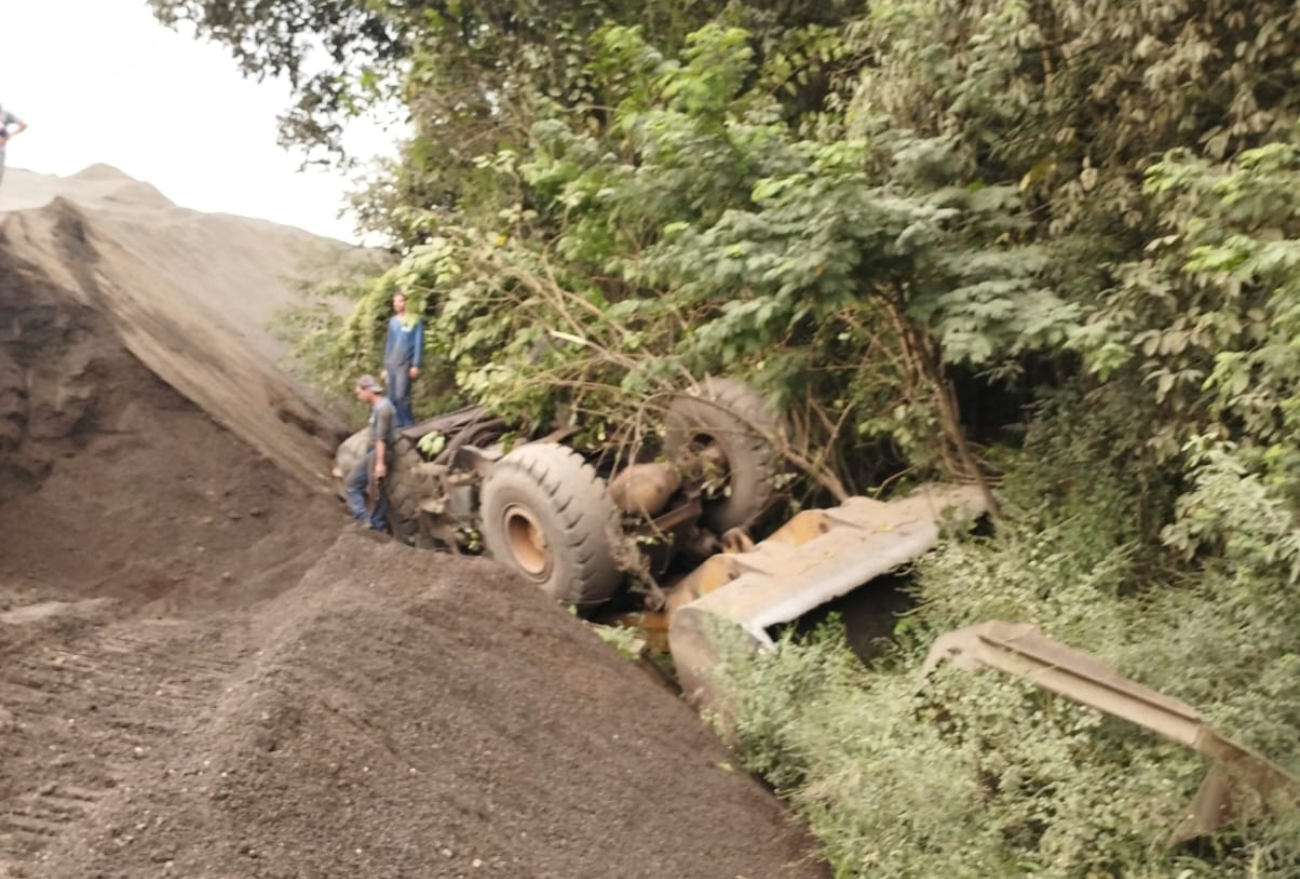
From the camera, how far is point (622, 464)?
22.1ft

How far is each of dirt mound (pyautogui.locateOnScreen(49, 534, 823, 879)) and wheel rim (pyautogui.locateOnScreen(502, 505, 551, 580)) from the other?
128 cm

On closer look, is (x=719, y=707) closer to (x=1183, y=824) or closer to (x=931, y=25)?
(x=1183, y=824)

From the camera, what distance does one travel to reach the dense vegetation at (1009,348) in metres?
3.21

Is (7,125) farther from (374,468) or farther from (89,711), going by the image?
(89,711)

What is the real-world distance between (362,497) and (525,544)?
1624 mm

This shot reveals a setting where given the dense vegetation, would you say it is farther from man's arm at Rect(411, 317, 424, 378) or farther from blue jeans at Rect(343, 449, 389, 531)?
blue jeans at Rect(343, 449, 389, 531)

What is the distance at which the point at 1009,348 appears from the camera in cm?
428

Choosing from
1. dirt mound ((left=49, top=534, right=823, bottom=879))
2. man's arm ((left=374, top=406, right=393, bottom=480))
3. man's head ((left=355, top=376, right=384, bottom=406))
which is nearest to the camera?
dirt mound ((left=49, top=534, right=823, bottom=879))

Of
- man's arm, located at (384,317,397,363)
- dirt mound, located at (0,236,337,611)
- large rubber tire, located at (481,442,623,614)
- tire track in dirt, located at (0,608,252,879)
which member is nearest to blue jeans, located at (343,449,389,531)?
dirt mound, located at (0,236,337,611)

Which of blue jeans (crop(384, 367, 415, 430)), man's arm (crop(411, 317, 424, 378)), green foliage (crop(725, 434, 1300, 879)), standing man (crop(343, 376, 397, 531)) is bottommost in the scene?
green foliage (crop(725, 434, 1300, 879))

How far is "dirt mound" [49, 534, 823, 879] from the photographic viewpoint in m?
2.80

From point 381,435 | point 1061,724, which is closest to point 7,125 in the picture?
point 381,435

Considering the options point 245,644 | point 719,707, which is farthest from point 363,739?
point 719,707

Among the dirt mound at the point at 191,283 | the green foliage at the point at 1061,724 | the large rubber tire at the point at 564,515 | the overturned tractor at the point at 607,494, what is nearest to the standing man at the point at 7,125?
the dirt mound at the point at 191,283
